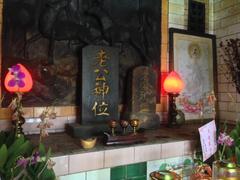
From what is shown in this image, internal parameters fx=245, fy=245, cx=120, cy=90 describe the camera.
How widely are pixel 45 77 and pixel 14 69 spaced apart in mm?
506

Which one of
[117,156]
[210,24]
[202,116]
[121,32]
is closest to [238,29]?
[210,24]

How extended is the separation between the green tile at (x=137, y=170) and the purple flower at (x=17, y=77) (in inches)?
30.9

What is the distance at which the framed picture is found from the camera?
7.26 ft

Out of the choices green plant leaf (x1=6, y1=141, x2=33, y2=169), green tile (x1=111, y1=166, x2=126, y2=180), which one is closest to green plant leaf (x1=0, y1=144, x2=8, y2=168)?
green plant leaf (x1=6, y1=141, x2=33, y2=169)

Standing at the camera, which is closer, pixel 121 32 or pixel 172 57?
pixel 121 32

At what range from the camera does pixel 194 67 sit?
2.29 m

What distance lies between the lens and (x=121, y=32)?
6.44 ft

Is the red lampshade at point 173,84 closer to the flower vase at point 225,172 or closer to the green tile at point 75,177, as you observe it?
the green tile at point 75,177

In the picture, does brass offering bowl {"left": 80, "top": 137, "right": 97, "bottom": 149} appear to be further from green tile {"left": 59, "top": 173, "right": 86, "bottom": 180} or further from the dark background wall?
the dark background wall

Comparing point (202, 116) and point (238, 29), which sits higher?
point (238, 29)

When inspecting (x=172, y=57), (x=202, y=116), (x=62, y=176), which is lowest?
(x=62, y=176)

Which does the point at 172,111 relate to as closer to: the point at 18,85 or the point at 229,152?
the point at 229,152

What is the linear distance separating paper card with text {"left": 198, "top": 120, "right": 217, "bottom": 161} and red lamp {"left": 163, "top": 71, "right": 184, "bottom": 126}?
615mm

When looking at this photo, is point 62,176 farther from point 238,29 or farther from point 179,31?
point 238,29
